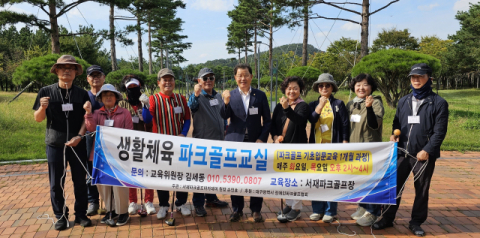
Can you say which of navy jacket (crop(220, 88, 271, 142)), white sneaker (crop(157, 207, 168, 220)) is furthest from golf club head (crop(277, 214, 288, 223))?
white sneaker (crop(157, 207, 168, 220))

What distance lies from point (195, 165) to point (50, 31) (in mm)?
10789

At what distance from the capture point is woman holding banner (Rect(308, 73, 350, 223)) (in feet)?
11.8

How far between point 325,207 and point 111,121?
2809mm

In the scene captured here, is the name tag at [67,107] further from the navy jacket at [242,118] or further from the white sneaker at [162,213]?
the navy jacket at [242,118]

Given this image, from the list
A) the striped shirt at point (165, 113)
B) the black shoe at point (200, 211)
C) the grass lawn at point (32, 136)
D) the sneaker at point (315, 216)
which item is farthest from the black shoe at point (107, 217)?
the grass lawn at point (32, 136)

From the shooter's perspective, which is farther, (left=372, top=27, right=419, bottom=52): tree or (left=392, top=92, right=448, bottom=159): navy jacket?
(left=372, top=27, right=419, bottom=52): tree

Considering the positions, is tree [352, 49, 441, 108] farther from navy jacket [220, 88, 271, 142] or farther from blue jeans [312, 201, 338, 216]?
navy jacket [220, 88, 271, 142]

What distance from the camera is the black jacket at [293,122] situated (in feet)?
11.3

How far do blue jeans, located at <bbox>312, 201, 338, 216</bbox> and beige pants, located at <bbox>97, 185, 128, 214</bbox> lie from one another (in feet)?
7.51

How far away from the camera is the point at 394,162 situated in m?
3.27

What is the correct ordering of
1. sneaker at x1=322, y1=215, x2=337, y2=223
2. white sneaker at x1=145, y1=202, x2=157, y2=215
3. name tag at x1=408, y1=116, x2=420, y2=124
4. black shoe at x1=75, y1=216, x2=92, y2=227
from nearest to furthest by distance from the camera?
name tag at x1=408, y1=116, x2=420, y2=124, black shoe at x1=75, y1=216, x2=92, y2=227, sneaker at x1=322, y1=215, x2=337, y2=223, white sneaker at x1=145, y1=202, x2=157, y2=215

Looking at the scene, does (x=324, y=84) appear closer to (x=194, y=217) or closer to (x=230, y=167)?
(x=230, y=167)

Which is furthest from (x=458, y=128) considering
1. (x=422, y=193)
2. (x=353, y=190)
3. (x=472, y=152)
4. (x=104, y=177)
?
(x=104, y=177)

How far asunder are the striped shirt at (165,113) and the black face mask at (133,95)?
0.21 meters
